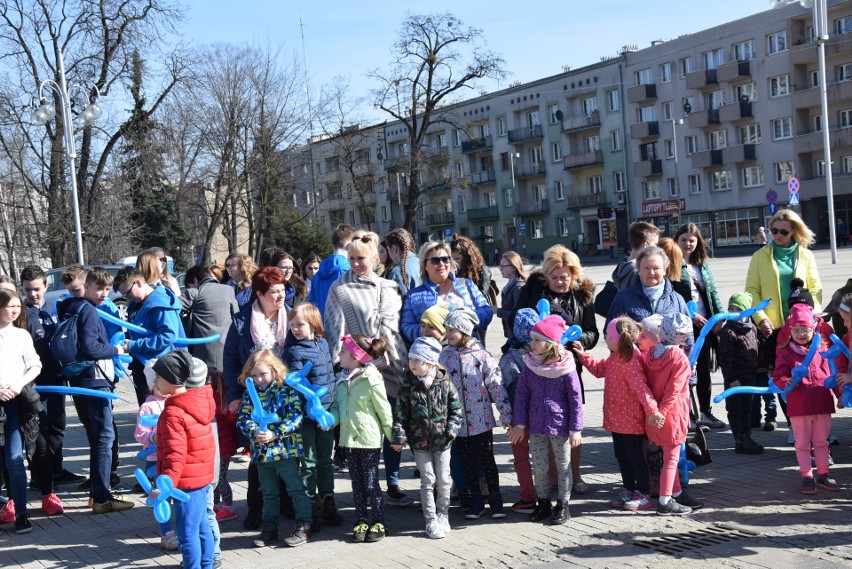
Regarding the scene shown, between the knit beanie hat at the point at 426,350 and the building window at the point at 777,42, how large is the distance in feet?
186

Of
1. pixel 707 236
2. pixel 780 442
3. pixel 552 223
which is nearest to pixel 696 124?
pixel 707 236

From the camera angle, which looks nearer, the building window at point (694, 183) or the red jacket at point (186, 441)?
the red jacket at point (186, 441)

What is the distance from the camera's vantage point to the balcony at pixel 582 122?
2665 inches

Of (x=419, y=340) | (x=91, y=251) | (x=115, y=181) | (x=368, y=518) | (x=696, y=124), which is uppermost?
(x=696, y=124)

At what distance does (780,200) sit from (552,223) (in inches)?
807

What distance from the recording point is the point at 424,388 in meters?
6.21

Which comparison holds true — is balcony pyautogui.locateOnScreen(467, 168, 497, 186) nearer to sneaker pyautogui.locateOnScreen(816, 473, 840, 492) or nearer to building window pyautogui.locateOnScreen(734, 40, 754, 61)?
building window pyautogui.locateOnScreen(734, 40, 754, 61)

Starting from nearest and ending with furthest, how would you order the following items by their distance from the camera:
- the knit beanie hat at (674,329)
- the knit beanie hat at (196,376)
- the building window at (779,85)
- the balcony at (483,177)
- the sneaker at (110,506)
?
1. the knit beanie hat at (196,376)
2. the knit beanie hat at (674,329)
3. the sneaker at (110,506)
4. the building window at (779,85)
5. the balcony at (483,177)

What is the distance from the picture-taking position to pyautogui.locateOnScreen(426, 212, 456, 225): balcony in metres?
83.0

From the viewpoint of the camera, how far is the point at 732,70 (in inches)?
2304

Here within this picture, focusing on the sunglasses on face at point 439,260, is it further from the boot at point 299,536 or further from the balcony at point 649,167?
the balcony at point 649,167

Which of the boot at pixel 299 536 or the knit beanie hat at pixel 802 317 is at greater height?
A: the knit beanie hat at pixel 802 317

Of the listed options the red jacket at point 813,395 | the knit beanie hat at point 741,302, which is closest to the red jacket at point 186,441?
the red jacket at point 813,395

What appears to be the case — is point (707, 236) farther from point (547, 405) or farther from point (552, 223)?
point (547, 405)
